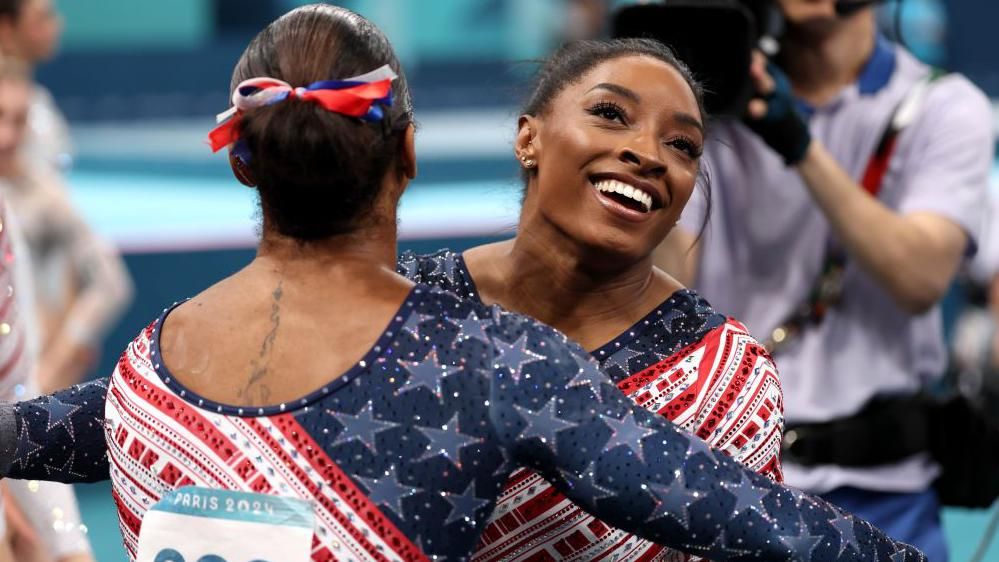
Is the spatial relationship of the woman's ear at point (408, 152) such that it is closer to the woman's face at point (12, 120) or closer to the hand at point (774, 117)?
the hand at point (774, 117)

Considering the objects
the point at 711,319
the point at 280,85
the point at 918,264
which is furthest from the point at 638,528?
the point at 918,264

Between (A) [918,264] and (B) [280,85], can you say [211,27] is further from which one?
(B) [280,85]

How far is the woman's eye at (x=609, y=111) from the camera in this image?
5.49ft

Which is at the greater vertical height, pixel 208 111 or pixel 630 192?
pixel 630 192

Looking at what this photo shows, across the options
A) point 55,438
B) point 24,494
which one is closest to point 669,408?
point 55,438

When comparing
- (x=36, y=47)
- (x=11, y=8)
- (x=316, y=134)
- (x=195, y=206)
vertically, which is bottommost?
(x=195, y=206)

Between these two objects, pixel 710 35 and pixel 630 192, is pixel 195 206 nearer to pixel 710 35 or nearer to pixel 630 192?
pixel 710 35

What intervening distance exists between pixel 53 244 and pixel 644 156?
361 cm

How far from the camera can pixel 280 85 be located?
4.66ft

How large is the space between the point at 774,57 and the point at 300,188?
4.77 ft

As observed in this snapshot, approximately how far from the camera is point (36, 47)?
4.84 metres

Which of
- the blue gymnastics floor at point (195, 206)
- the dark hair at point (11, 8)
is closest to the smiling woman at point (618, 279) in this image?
the blue gymnastics floor at point (195, 206)

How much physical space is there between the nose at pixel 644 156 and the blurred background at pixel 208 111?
3.91 meters

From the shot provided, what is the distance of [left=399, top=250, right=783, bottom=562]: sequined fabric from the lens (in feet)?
5.20
